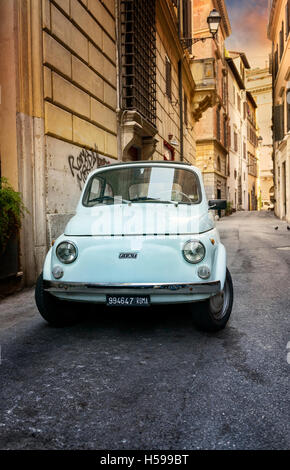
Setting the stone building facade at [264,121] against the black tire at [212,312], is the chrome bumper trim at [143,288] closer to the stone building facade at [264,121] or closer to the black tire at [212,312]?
the black tire at [212,312]

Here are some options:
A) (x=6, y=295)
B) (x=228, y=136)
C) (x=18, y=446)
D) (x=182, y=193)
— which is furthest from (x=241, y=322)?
(x=228, y=136)

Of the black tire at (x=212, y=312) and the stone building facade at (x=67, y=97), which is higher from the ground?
the stone building facade at (x=67, y=97)

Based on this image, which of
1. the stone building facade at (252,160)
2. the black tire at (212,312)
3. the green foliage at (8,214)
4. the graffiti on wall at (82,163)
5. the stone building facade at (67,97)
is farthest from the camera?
→ the stone building facade at (252,160)

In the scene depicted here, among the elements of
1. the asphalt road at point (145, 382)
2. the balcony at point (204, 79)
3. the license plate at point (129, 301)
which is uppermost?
the balcony at point (204, 79)

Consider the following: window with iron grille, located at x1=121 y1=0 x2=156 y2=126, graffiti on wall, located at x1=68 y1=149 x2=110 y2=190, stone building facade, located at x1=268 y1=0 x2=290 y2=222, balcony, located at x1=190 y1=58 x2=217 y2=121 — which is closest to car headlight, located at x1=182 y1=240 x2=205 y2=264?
graffiti on wall, located at x1=68 y1=149 x2=110 y2=190

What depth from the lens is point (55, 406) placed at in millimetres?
2486

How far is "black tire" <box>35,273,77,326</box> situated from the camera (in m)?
3.98

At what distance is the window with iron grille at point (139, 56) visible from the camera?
11578 millimetres

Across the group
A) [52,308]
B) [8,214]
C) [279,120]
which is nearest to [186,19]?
[279,120]

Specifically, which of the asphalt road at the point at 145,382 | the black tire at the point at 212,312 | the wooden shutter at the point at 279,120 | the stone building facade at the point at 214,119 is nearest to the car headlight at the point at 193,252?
the black tire at the point at 212,312

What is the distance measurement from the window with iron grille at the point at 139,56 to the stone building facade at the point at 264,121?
51.2 meters

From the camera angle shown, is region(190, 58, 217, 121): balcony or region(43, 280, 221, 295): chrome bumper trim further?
A: region(190, 58, 217, 121): balcony

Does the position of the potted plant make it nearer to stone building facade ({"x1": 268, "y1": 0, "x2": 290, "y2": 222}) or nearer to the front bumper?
the front bumper
